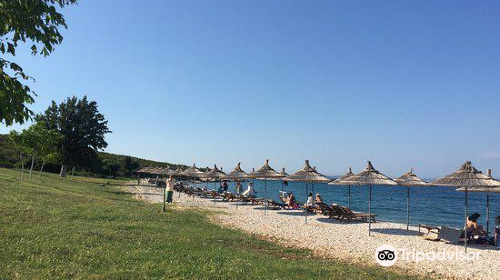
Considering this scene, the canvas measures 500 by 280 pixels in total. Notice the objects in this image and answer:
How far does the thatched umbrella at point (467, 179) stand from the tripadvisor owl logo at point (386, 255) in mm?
2671

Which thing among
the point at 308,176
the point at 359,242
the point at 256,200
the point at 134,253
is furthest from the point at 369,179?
the point at 256,200

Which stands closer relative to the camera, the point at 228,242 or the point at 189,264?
the point at 189,264

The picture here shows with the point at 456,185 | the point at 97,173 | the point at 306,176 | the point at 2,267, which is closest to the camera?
the point at 2,267

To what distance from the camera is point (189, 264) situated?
7418 mm

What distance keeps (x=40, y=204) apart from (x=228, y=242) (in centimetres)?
838

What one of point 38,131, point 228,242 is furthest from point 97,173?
point 228,242

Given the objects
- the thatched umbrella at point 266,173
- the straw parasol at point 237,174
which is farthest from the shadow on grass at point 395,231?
the straw parasol at point 237,174

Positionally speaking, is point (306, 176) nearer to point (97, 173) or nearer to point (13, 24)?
point (13, 24)

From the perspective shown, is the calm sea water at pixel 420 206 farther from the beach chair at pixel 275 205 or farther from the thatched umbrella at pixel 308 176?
the beach chair at pixel 275 205

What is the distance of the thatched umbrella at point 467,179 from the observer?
12391mm

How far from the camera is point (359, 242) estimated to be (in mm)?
13062

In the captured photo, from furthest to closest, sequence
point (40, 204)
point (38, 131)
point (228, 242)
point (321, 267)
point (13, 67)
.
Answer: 1. point (38, 131)
2. point (40, 204)
3. point (228, 242)
4. point (321, 267)
5. point (13, 67)

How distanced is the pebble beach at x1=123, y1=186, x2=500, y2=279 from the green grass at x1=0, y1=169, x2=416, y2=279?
1.22m

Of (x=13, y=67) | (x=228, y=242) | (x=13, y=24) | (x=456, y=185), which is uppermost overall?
(x=13, y=24)
